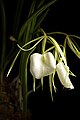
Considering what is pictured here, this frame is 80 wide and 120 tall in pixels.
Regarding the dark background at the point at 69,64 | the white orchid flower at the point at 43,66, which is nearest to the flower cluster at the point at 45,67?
the white orchid flower at the point at 43,66

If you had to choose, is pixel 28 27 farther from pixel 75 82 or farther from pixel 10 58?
pixel 75 82

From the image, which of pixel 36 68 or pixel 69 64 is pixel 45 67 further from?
pixel 69 64

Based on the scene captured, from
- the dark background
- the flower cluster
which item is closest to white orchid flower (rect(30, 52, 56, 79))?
the flower cluster

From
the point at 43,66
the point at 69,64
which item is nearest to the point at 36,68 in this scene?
the point at 43,66

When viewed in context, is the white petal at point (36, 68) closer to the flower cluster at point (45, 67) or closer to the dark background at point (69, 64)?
the flower cluster at point (45, 67)

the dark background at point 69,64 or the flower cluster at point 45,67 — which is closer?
the flower cluster at point 45,67

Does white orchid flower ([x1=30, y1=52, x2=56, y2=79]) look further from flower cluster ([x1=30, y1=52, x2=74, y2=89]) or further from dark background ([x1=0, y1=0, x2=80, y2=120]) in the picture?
dark background ([x1=0, y1=0, x2=80, y2=120])

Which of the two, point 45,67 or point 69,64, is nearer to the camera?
point 45,67

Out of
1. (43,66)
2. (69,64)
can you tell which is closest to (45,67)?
(43,66)
